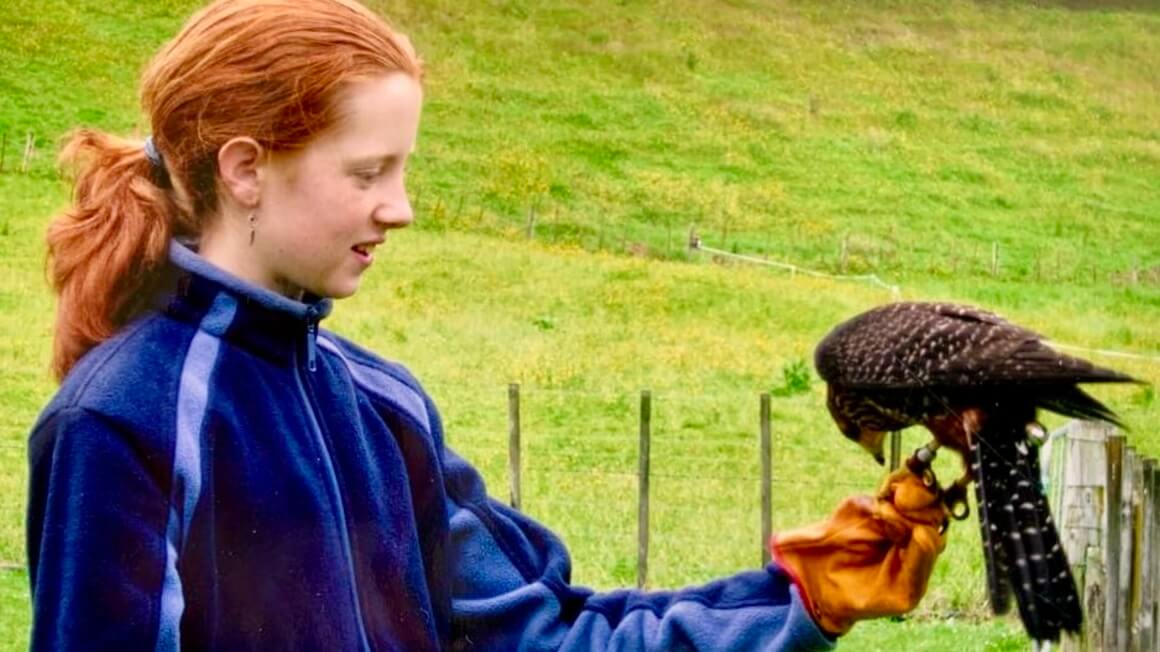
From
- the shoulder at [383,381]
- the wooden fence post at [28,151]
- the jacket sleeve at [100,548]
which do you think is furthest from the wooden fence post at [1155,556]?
the wooden fence post at [28,151]

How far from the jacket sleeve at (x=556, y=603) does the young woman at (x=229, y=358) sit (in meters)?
0.22

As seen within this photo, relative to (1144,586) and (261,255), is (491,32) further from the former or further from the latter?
(261,255)

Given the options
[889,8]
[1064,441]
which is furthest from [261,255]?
[889,8]

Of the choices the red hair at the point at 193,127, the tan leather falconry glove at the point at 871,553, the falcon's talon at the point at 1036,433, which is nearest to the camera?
the red hair at the point at 193,127

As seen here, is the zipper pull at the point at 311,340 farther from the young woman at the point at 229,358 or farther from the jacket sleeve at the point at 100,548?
the jacket sleeve at the point at 100,548

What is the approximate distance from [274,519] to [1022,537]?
94 cm

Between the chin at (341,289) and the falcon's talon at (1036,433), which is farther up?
the chin at (341,289)

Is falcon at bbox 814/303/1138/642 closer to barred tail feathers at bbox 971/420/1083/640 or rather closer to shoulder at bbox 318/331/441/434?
barred tail feathers at bbox 971/420/1083/640

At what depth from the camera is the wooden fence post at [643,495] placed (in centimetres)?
894

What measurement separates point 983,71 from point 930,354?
40292mm

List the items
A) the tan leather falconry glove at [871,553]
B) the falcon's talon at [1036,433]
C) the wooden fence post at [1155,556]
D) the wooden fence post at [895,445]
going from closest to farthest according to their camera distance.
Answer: the tan leather falconry glove at [871,553], the falcon's talon at [1036,433], the wooden fence post at [895,445], the wooden fence post at [1155,556]

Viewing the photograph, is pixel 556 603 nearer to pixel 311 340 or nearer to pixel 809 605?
pixel 809 605

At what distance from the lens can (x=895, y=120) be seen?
124 feet

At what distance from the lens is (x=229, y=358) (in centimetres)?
197
